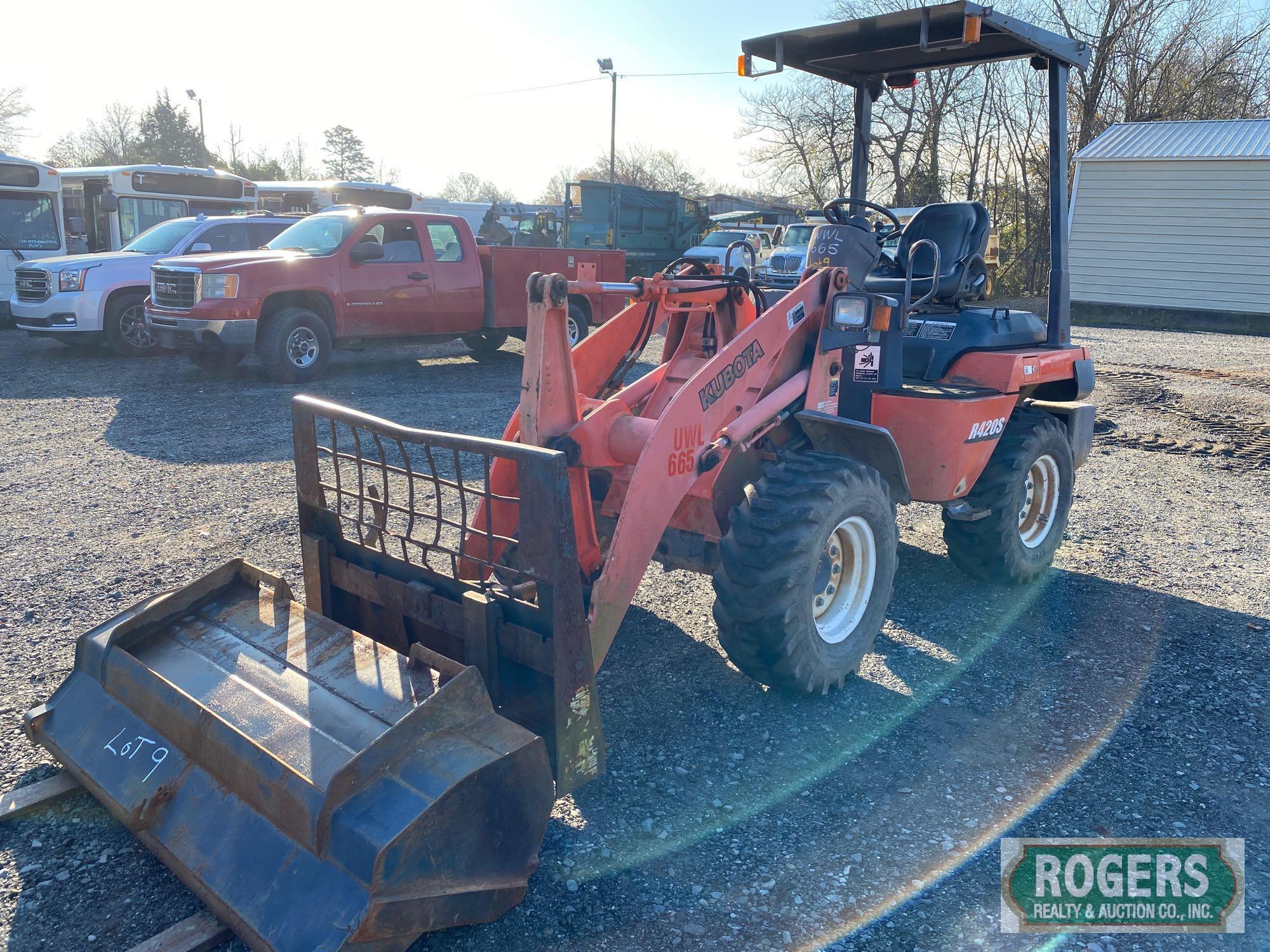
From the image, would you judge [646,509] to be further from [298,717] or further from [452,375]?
[452,375]

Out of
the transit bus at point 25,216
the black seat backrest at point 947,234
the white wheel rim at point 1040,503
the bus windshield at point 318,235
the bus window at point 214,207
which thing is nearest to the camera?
the black seat backrest at point 947,234

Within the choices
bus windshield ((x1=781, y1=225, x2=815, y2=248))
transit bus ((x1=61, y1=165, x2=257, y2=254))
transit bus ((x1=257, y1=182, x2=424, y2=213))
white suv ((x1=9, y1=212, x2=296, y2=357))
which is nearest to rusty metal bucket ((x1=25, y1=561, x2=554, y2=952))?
white suv ((x1=9, y1=212, x2=296, y2=357))

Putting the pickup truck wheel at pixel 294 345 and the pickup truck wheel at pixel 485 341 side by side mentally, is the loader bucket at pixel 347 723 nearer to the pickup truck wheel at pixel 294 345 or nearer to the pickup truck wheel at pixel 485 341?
the pickup truck wheel at pixel 294 345

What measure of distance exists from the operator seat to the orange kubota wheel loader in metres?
0.02

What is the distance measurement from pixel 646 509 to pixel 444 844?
4.65 feet

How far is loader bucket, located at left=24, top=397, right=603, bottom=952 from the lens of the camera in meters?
2.44

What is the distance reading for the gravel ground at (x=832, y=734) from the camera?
2.81 meters

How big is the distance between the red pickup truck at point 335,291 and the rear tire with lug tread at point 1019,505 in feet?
28.3

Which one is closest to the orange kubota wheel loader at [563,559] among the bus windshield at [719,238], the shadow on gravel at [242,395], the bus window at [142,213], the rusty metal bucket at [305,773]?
the rusty metal bucket at [305,773]

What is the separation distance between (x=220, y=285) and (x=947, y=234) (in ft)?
28.2

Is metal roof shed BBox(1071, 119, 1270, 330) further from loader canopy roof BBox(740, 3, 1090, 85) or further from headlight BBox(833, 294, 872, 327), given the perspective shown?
headlight BBox(833, 294, 872, 327)

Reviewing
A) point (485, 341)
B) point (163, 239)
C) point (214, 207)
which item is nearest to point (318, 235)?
point (485, 341)

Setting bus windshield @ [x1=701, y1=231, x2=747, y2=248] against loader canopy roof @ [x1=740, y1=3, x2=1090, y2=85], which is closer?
loader canopy roof @ [x1=740, y1=3, x2=1090, y2=85]

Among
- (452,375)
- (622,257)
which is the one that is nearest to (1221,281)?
(622,257)
